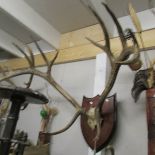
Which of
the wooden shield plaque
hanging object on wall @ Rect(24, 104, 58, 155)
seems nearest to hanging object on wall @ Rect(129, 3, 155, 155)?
the wooden shield plaque

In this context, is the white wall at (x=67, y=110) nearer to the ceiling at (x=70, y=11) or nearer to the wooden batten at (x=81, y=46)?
the wooden batten at (x=81, y=46)

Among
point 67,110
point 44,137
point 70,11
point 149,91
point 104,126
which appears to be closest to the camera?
point 149,91

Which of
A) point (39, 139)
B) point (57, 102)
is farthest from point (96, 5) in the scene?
point (39, 139)

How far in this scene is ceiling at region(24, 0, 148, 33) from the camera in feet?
7.51

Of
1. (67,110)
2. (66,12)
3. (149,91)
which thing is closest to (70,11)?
(66,12)

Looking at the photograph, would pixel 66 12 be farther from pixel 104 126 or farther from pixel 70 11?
pixel 104 126

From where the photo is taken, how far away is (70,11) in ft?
8.09

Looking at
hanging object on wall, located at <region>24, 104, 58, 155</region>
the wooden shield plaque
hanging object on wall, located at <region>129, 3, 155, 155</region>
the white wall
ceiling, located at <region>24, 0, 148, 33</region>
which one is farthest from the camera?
ceiling, located at <region>24, 0, 148, 33</region>

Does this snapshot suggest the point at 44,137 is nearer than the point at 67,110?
Yes

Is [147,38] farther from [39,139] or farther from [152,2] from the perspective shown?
[39,139]

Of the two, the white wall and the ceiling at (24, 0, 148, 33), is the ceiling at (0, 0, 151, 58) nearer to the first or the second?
the ceiling at (24, 0, 148, 33)

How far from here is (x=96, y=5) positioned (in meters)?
2.14

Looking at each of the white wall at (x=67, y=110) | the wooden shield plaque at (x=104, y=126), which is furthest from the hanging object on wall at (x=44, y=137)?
the wooden shield plaque at (x=104, y=126)

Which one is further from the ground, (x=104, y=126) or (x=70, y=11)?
(x=70, y=11)
